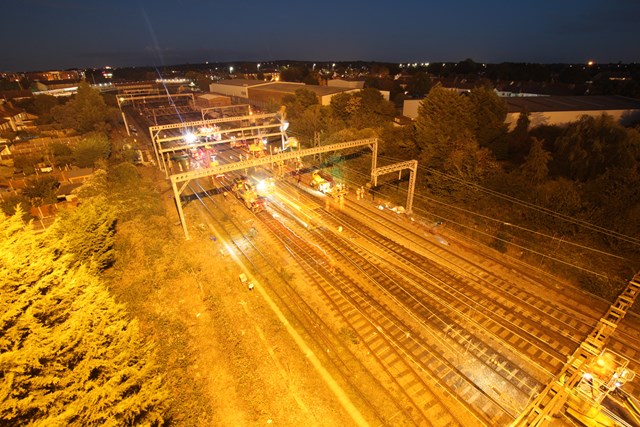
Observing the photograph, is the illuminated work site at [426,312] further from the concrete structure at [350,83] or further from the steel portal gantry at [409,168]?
the concrete structure at [350,83]

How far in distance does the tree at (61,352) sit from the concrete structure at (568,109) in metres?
35.5

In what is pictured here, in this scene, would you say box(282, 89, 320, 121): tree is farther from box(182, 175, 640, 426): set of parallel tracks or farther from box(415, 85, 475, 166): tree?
box(182, 175, 640, 426): set of parallel tracks

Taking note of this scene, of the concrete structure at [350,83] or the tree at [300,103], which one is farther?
the concrete structure at [350,83]

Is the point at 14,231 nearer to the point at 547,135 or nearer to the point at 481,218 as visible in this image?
the point at 481,218

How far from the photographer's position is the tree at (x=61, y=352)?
22.1 feet

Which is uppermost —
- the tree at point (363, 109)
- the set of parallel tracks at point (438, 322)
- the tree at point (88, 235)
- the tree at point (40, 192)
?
the tree at point (363, 109)

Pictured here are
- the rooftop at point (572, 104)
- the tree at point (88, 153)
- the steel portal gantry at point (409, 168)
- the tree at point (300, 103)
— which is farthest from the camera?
the tree at point (300, 103)

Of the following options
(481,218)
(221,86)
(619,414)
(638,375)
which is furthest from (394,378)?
(221,86)

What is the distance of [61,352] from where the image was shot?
771 centimetres

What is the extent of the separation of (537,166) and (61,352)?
29.6 metres

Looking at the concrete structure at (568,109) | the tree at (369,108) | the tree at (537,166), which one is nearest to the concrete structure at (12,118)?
the tree at (369,108)

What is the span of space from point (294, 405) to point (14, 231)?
11583 millimetres

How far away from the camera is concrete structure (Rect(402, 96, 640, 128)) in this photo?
112ft

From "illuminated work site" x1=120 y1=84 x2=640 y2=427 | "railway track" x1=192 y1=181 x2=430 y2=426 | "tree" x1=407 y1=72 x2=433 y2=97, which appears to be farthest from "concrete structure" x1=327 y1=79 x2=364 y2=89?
"railway track" x1=192 y1=181 x2=430 y2=426
